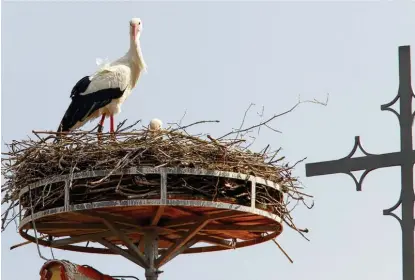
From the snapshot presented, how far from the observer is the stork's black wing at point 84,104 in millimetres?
13727

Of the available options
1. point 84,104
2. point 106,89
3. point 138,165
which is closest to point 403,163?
point 138,165

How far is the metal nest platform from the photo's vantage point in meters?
11.2

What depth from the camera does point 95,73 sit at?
14328 millimetres

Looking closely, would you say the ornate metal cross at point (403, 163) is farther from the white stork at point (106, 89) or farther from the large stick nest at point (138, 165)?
the white stork at point (106, 89)

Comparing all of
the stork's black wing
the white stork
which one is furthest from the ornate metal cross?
the white stork

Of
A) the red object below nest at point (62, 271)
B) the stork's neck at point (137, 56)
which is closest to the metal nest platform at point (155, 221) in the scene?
the red object below nest at point (62, 271)

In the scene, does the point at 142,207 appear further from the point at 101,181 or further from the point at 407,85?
the point at 407,85

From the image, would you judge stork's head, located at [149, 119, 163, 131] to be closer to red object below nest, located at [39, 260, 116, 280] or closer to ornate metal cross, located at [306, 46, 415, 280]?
red object below nest, located at [39, 260, 116, 280]

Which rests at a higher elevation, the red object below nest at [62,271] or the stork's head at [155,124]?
the stork's head at [155,124]

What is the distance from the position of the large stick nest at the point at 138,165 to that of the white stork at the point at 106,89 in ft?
5.63

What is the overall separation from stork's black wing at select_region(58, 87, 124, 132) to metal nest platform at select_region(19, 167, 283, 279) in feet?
4.85

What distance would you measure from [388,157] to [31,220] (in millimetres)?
5498

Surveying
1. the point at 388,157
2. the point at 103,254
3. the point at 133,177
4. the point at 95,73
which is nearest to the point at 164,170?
the point at 133,177

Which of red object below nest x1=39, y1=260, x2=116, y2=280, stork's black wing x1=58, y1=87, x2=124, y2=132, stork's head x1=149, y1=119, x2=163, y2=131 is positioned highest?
stork's black wing x1=58, y1=87, x2=124, y2=132
